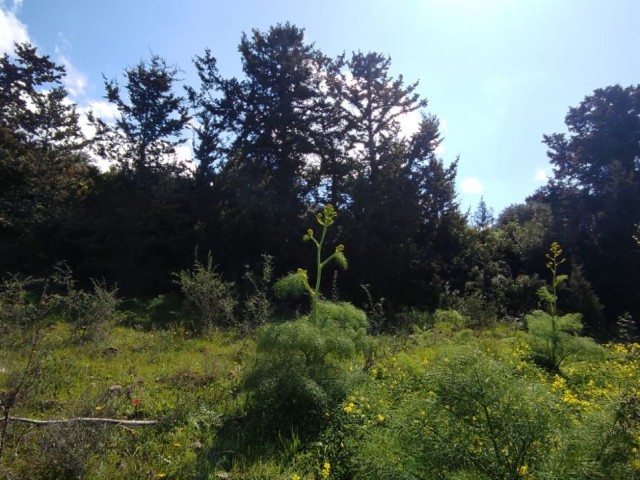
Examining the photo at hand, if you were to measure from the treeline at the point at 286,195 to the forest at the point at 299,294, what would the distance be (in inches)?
3.2

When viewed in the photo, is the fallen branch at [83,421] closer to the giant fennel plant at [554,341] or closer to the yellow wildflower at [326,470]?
the yellow wildflower at [326,470]

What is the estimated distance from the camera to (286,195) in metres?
14.1

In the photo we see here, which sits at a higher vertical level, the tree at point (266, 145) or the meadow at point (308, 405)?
the tree at point (266, 145)

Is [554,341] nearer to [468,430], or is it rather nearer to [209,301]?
[468,430]

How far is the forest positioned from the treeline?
0.27ft

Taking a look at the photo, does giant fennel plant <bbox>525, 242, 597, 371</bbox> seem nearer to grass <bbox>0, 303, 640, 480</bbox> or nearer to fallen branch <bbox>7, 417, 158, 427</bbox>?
grass <bbox>0, 303, 640, 480</bbox>

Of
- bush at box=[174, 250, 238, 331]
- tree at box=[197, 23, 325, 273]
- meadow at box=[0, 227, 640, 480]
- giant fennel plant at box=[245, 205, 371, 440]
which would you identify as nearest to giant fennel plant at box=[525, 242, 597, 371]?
meadow at box=[0, 227, 640, 480]

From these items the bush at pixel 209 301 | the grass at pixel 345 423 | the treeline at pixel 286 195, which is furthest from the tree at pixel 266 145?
the grass at pixel 345 423

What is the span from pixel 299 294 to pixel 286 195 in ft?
32.8

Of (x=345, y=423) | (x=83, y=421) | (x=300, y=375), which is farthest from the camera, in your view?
(x=300, y=375)

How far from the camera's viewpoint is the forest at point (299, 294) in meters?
2.54

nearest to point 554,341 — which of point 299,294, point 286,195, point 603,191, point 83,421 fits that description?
point 299,294

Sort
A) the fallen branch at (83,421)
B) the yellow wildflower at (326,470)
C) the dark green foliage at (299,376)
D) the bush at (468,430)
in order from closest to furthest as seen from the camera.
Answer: the bush at (468,430) < the yellow wildflower at (326,470) < the fallen branch at (83,421) < the dark green foliage at (299,376)

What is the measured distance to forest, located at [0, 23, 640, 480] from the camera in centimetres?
254
